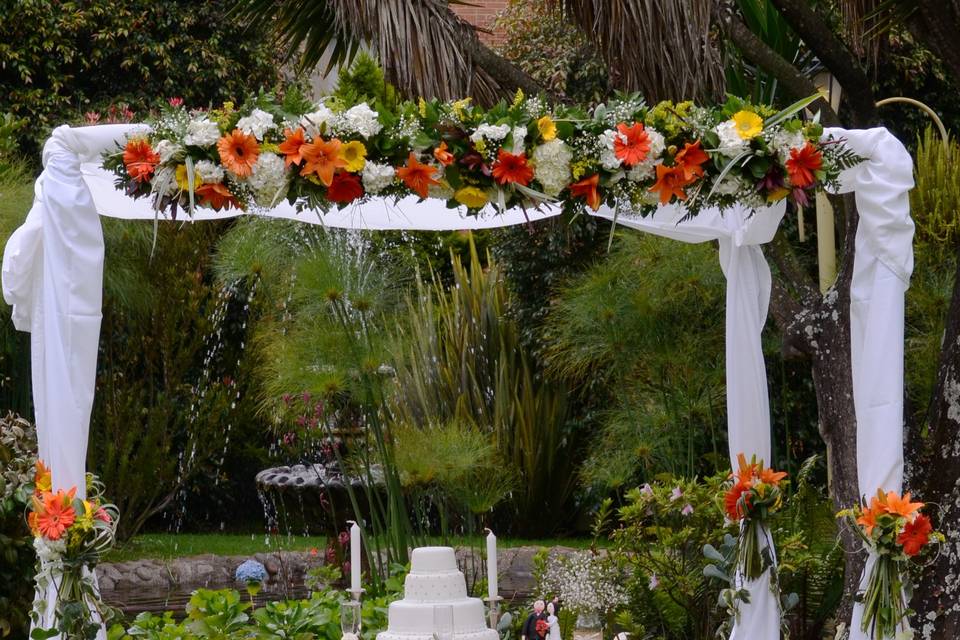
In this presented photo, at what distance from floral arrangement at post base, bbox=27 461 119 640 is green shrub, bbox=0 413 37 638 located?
116cm

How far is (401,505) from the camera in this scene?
6.01 meters

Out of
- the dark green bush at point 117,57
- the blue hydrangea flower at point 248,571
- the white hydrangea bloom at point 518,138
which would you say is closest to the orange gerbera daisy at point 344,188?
the white hydrangea bloom at point 518,138

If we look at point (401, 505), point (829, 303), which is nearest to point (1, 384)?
point (401, 505)

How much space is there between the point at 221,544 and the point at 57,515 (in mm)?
5493

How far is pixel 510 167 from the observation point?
3.99 m

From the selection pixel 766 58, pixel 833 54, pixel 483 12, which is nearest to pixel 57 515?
pixel 766 58

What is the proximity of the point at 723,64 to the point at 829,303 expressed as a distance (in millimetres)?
1459

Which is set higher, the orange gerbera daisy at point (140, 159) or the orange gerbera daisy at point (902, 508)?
the orange gerbera daisy at point (140, 159)

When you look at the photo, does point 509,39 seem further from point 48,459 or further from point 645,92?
point 48,459

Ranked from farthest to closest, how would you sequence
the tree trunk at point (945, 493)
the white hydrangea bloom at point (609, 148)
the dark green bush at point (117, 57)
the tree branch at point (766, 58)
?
the dark green bush at point (117, 57) < the tree branch at point (766, 58) < the tree trunk at point (945, 493) < the white hydrangea bloom at point (609, 148)

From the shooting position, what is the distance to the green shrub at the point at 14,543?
5188mm

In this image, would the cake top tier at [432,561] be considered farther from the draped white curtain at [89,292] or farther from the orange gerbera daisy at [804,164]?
the orange gerbera daisy at [804,164]

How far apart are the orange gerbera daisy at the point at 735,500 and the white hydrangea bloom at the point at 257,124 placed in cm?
195

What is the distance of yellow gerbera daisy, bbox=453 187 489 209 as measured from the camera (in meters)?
4.05
